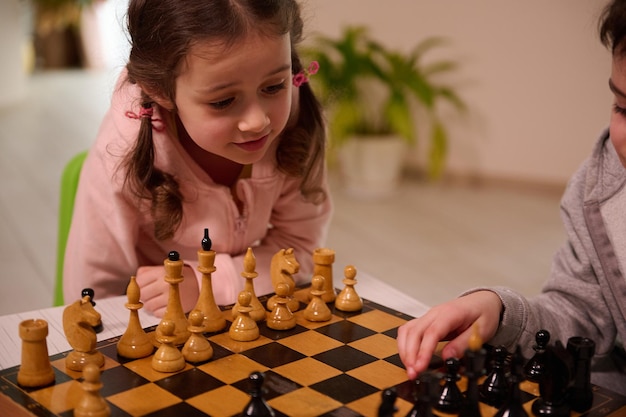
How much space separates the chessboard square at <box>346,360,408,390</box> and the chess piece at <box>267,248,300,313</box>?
25cm

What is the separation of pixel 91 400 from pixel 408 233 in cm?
287

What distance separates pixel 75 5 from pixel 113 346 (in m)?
7.35

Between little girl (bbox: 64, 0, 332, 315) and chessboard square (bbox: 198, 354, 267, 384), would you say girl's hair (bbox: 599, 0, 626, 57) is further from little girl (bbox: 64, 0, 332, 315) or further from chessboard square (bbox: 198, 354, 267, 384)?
chessboard square (bbox: 198, 354, 267, 384)

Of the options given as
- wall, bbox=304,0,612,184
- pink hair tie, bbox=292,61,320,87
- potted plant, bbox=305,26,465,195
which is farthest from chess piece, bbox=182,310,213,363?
wall, bbox=304,0,612,184


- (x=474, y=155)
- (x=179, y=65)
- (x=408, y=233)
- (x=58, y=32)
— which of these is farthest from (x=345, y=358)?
(x=58, y=32)

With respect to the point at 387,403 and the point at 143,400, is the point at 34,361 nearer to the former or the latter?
the point at 143,400

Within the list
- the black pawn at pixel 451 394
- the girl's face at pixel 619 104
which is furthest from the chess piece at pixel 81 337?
the girl's face at pixel 619 104

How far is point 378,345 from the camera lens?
1.20 m

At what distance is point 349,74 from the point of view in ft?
13.8

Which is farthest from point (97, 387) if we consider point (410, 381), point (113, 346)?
point (410, 381)

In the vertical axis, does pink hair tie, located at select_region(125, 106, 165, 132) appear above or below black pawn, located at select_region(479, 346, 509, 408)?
above

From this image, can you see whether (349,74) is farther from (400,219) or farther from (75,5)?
Result: (75,5)

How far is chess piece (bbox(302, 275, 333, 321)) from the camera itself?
1299mm

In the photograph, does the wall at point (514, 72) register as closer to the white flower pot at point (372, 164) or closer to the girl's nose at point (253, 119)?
the white flower pot at point (372, 164)
